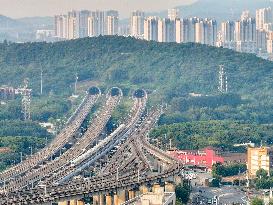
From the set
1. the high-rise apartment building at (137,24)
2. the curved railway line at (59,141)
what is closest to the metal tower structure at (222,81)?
the curved railway line at (59,141)

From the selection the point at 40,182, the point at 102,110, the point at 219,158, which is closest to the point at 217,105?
the point at 102,110

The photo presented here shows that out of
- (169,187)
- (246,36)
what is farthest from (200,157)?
(246,36)

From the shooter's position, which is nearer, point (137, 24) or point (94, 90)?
point (94, 90)

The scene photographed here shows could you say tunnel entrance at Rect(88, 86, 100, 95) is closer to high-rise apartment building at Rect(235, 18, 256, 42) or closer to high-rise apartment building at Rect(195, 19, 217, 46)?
high-rise apartment building at Rect(195, 19, 217, 46)

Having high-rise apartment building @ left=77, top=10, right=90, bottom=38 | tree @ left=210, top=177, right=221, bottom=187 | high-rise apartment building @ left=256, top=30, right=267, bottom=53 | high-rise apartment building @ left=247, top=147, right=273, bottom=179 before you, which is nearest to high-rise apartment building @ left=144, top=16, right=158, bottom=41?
high-rise apartment building @ left=256, top=30, right=267, bottom=53

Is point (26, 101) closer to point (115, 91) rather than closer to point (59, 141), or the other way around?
point (115, 91)

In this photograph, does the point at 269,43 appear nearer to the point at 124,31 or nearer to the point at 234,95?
the point at 124,31
